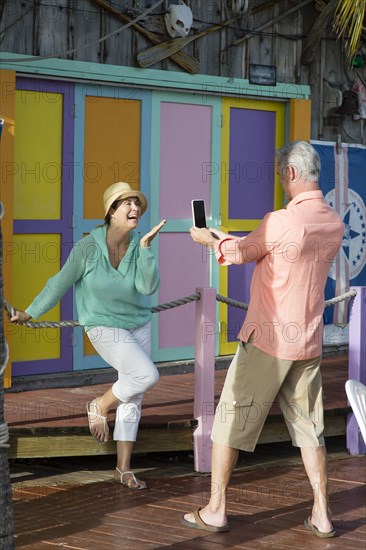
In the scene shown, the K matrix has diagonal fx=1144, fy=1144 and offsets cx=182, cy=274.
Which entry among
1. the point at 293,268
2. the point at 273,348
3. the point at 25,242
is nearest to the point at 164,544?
the point at 273,348

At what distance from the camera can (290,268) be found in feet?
19.4

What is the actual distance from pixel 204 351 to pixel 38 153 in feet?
7.11

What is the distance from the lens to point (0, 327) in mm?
4328

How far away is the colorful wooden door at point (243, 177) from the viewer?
992 centimetres

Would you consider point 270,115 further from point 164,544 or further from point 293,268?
point 164,544

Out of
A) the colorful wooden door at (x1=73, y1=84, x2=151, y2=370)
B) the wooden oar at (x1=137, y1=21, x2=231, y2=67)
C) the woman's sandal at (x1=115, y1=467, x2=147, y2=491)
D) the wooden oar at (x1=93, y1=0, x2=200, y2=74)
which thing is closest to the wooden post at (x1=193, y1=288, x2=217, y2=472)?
the woman's sandal at (x1=115, y1=467, x2=147, y2=491)

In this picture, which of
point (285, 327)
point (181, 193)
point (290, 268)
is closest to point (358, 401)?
point (285, 327)

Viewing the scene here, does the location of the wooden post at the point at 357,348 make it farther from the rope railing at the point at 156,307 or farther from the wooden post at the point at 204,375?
the wooden post at the point at 204,375

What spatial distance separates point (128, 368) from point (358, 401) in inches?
75.3

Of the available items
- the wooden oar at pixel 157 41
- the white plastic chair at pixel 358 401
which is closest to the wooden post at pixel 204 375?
the white plastic chair at pixel 358 401

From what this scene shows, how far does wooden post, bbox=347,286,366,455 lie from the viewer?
7980 millimetres

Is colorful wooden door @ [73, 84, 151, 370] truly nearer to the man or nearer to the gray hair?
the man

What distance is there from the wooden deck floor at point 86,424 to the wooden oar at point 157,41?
2.58 meters

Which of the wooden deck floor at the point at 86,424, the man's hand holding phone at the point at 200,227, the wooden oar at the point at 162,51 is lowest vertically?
the wooden deck floor at the point at 86,424
